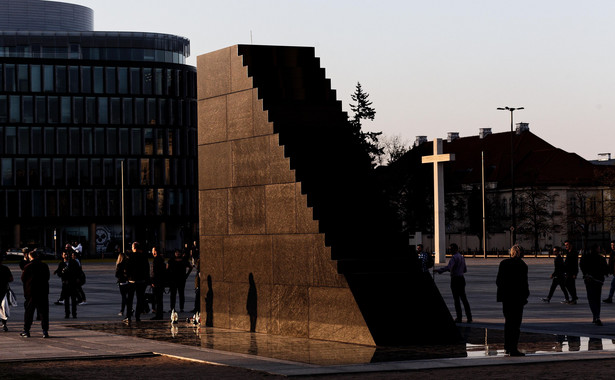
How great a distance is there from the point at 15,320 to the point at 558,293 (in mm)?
16659

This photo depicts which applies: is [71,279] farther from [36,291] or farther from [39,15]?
[39,15]

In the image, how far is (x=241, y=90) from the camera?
21.3 meters

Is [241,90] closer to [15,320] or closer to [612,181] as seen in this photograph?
[15,320]

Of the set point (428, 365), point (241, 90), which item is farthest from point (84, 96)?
point (428, 365)

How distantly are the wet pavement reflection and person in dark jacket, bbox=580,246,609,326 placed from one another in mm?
2424

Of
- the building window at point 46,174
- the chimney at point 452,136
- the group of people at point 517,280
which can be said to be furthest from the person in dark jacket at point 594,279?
the chimney at point 452,136

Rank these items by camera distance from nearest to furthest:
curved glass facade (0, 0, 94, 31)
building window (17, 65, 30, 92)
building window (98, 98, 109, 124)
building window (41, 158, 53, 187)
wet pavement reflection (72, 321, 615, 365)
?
wet pavement reflection (72, 321, 615, 365) < building window (17, 65, 30, 92) < building window (41, 158, 53, 187) < building window (98, 98, 109, 124) < curved glass facade (0, 0, 94, 31)

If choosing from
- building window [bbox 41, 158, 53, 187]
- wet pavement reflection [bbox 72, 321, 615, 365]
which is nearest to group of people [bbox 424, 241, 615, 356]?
wet pavement reflection [bbox 72, 321, 615, 365]

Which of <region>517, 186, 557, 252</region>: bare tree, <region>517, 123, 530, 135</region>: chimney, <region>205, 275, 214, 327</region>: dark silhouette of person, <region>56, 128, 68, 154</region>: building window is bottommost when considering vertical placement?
<region>205, 275, 214, 327</region>: dark silhouette of person

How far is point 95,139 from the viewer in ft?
347

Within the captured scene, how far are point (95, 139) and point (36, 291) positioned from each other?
8760 cm

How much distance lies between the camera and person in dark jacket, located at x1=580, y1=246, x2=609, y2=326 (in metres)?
21.2

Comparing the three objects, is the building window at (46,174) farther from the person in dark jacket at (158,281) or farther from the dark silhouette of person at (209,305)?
the dark silhouette of person at (209,305)

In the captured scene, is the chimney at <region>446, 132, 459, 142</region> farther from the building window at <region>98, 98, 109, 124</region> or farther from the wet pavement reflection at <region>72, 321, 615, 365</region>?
the wet pavement reflection at <region>72, 321, 615, 365</region>
